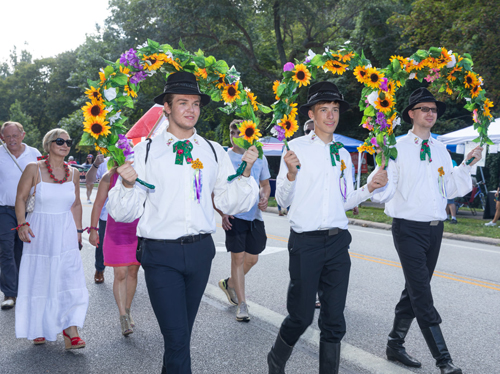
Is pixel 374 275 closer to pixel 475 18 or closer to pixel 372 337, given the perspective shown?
pixel 372 337

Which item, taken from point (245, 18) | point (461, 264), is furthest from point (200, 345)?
point (245, 18)

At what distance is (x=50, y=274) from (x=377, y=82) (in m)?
3.48

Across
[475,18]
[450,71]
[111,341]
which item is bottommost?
[111,341]

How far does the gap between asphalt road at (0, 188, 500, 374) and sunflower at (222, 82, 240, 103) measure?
2.17 metres

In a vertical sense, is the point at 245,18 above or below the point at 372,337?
above

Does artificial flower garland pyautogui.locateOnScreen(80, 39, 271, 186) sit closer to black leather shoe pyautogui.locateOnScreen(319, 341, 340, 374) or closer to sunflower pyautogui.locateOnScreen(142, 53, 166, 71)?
sunflower pyautogui.locateOnScreen(142, 53, 166, 71)

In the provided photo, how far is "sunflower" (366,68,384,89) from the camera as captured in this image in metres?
4.06

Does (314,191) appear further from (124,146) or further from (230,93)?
(124,146)

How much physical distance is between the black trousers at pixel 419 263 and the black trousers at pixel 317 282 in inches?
28.6

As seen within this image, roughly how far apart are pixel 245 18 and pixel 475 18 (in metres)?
11.3

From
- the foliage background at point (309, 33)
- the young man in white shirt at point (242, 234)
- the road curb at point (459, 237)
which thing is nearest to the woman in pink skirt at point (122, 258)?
the young man in white shirt at point (242, 234)

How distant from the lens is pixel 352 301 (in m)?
5.84

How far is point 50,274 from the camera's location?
4543mm

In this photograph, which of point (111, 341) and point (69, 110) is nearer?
point (111, 341)
